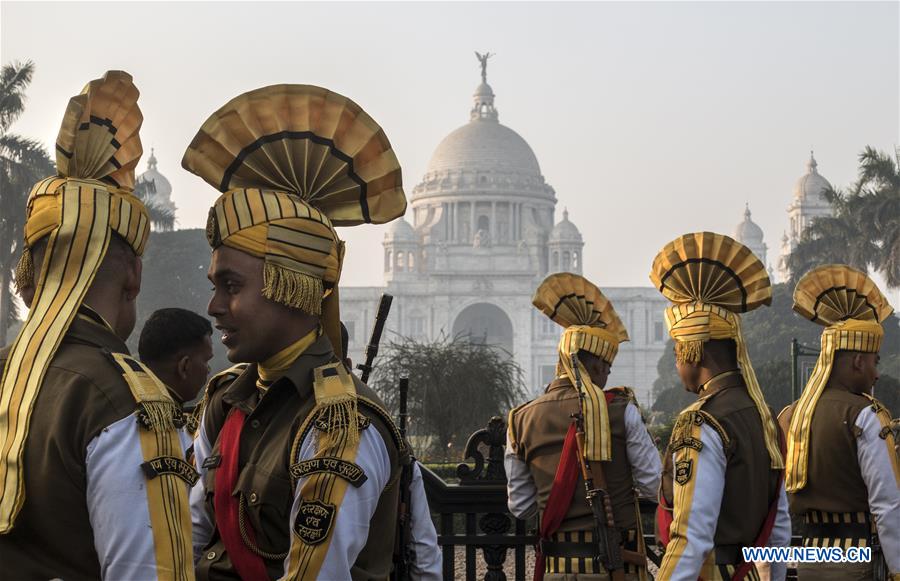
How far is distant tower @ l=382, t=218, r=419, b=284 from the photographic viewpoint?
305ft

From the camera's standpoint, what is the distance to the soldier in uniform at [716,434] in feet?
14.4

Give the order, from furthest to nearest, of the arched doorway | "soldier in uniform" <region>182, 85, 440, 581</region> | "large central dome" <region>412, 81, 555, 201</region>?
"large central dome" <region>412, 81, 555, 201</region> < the arched doorway < "soldier in uniform" <region>182, 85, 440, 581</region>

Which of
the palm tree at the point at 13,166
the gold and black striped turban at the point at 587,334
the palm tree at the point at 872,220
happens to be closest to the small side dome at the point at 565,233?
the palm tree at the point at 872,220

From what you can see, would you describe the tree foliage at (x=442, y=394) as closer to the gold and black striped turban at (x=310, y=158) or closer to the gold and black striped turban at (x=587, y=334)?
the gold and black striped turban at (x=587, y=334)

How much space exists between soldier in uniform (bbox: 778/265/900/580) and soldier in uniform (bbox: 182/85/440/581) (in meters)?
2.58

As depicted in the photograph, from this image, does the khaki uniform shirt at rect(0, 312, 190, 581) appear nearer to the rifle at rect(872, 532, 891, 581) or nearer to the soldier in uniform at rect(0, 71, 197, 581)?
the soldier in uniform at rect(0, 71, 197, 581)

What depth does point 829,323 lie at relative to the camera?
604 centimetres

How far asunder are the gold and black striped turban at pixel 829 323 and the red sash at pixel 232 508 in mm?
3008

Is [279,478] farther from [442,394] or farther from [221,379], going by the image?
[442,394]

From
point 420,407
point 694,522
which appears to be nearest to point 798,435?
point 694,522

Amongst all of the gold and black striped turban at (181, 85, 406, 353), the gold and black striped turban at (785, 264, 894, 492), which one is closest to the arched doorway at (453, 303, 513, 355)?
the gold and black striped turban at (785, 264, 894, 492)

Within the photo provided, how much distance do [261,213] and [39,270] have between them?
52cm

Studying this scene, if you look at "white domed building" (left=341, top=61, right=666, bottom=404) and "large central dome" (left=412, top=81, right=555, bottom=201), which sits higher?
"large central dome" (left=412, top=81, right=555, bottom=201)

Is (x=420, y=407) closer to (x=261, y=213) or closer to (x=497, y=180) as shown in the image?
(x=261, y=213)
